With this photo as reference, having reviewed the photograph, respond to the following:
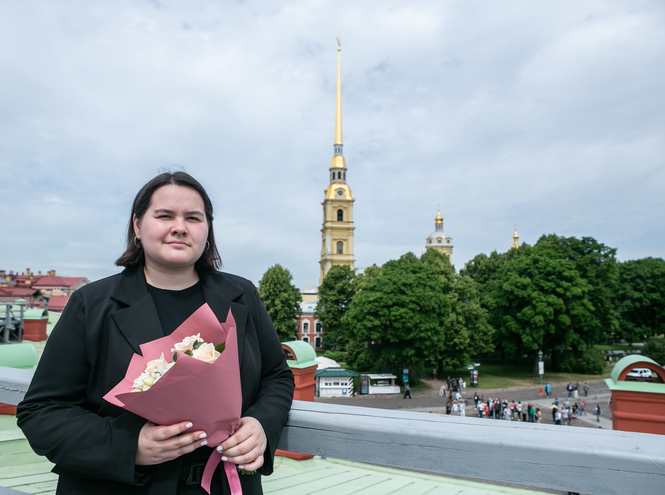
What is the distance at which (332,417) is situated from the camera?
1.63m

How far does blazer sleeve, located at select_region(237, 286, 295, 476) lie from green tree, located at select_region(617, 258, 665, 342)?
4950cm

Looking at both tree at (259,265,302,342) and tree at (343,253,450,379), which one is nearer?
tree at (343,253,450,379)

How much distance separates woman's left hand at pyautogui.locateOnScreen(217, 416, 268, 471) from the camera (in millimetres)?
1525

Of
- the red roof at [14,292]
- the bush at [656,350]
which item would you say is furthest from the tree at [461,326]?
the red roof at [14,292]

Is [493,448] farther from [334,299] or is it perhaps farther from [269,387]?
[334,299]

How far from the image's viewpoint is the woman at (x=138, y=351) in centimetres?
149

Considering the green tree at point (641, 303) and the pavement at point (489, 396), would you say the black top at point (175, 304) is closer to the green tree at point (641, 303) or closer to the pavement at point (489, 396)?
the pavement at point (489, 396)

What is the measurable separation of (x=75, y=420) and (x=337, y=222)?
66332 mm

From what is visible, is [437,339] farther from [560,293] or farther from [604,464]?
[604,464]

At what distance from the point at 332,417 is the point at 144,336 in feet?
2.57

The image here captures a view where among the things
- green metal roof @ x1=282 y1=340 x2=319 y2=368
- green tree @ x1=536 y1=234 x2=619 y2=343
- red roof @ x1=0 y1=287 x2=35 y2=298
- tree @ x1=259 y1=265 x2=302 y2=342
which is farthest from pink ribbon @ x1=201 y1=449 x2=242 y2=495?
tree @ x1=259 y1=265 x2=302 y2=342

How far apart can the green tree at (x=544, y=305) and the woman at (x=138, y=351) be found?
31.5 metres

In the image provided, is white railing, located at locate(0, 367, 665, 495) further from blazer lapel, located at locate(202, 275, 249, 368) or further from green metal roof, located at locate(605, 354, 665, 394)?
green metal roof, located at locate(605, 354, 665, 394)

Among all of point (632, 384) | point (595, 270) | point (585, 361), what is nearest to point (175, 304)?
point (632, 384)
